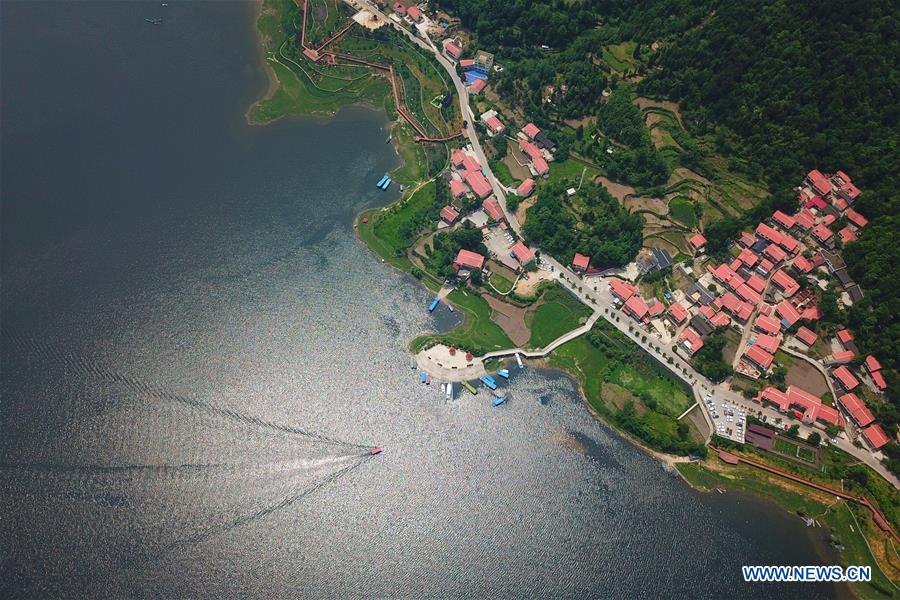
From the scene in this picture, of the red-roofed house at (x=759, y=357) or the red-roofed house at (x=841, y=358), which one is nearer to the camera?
the red-roofed house at (x=759, y=357)

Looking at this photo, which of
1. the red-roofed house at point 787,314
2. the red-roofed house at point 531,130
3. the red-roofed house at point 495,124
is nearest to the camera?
the red-roofed house at point 787,314

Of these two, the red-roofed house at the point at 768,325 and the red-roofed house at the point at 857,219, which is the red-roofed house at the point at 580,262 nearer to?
the red-roofed house at the point at 768,325

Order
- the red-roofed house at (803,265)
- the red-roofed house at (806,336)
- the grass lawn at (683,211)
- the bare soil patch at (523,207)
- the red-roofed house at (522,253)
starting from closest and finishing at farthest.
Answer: the red-roofed house at (806,336), the red-roofed house at (803,265), the red-roofed house at (522,253), the bare soil patch at (523,207), the grass lawn at (683,211)

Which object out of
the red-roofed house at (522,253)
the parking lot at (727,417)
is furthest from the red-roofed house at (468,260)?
the parking lot at (727,417)

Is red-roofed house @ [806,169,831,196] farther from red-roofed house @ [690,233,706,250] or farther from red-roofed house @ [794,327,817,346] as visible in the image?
red-roofed house @ [794,327,817,346]

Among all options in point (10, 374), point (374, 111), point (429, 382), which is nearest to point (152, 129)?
point (374, 111)

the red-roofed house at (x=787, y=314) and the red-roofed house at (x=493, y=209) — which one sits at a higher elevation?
the red-roofed house at (x=787, y=314)

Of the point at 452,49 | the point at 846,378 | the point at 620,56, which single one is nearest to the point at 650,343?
the point at 846,378

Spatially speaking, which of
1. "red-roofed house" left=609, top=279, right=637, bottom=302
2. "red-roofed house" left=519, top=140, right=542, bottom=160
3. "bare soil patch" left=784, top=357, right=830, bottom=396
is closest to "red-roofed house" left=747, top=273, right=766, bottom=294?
"bare soil patch" left=784, top=357, right=830, bottom=396
